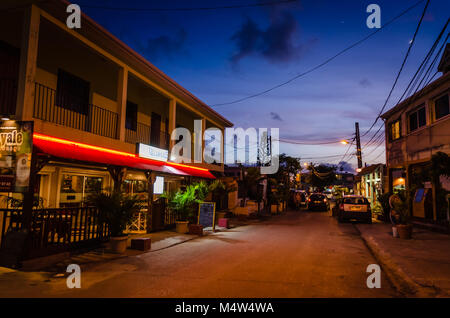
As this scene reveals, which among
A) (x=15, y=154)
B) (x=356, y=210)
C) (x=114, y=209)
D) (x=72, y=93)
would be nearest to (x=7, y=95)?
(x=72, y=93)

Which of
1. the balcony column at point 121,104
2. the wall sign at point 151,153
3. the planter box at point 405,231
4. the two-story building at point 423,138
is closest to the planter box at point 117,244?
the balcony column at point 121,104

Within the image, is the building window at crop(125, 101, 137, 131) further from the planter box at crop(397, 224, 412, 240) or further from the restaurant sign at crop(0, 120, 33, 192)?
the planter box at crop(397, 224, 412, 240)

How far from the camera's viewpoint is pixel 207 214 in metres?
14.0

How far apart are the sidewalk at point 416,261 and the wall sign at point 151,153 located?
9.37m

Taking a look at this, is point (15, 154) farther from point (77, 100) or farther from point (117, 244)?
point (77, 100)

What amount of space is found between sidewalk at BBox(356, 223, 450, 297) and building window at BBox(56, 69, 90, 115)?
37.7 feet

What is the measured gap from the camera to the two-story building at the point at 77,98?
8.73m

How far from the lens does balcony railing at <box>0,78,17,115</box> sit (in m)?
9.59

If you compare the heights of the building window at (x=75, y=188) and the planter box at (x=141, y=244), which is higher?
the building window at (x=75, y=188)

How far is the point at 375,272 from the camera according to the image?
6984 millimetres

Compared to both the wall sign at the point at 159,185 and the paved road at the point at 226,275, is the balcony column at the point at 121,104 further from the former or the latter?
the paved road at the point at 226,275

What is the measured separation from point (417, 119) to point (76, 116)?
58.8ft
